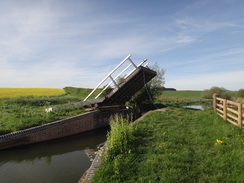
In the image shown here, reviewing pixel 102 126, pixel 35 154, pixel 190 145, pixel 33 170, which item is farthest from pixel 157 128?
pixel 102 126

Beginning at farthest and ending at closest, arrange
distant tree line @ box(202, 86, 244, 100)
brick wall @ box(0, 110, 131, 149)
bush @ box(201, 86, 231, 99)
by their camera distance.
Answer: bush @ box(201, 86, 231, 99), distant tree line @ box(202, 86, 244, 100), brick wall @ box(0, 110, 131, 149)

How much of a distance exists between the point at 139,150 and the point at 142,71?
28.7ft

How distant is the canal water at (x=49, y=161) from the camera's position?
693 centimetres

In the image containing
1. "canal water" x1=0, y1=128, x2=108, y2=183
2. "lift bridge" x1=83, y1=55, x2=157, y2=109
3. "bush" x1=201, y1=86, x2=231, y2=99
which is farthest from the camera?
"bush" x1=201, y1=86, x2=231, y2=99

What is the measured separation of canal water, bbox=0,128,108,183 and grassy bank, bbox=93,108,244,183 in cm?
218

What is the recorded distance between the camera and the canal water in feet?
22.7

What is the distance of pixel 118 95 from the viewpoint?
15.6m

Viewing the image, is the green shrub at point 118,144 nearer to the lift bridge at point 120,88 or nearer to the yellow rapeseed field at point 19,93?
the lift bridge at point 120,88

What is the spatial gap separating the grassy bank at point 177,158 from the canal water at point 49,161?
2.18 meters

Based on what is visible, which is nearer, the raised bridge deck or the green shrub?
the green shrub

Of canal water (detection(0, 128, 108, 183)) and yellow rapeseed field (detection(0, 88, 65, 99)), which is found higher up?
yellow rapeseed field (detection(0, 88, 65, 99))

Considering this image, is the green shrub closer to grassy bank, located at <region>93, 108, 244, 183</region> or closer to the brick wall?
grassy bank, located at <region>93, 108, 244, 183</region>

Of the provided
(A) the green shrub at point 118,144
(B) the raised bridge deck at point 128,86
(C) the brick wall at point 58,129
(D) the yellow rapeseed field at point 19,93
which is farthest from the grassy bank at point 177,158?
(D) the yellow rapeseed field at point 19,93

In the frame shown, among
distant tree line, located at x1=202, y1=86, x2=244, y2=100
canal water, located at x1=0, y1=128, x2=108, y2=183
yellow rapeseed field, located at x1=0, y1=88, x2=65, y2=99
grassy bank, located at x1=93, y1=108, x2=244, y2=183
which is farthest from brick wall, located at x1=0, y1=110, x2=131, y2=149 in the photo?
distant tree line, located at x1=202, y1=86, x2=244, y2=100
